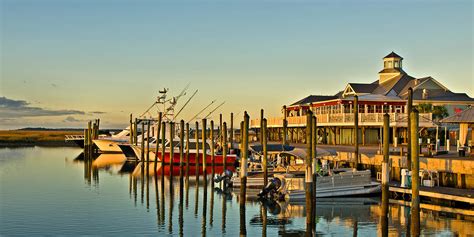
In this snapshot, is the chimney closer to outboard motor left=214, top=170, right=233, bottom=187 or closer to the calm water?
the calm water

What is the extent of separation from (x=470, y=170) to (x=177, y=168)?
130 feet

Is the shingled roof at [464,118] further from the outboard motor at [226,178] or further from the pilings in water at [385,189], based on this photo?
the pilings in water at [385,189]

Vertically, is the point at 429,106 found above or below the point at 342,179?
above

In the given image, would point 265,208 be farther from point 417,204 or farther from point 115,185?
point 115,185

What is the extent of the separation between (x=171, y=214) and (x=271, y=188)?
6.97m

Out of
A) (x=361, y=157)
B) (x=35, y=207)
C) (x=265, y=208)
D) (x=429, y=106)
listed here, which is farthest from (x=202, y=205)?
(x=429, y=106)

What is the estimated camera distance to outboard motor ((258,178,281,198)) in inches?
1626

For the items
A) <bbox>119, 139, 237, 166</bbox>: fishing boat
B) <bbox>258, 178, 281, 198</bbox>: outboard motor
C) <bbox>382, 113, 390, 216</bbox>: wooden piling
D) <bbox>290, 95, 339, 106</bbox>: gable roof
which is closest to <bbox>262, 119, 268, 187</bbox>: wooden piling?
<bbox>258, 178, 281, 198</bbox>: outboard motor

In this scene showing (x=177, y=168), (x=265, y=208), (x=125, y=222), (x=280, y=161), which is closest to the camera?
(x=125, y=222)

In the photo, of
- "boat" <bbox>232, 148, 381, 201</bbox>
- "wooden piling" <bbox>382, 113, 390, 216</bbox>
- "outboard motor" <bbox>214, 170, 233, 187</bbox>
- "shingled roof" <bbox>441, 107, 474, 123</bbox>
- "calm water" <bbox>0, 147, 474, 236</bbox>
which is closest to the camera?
"wooden piling" <bbox>382, 113, 390, 216</bbox>

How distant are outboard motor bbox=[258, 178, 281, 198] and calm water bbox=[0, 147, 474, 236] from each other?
2.30 feet

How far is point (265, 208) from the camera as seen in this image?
38.7 meters

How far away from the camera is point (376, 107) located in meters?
75.9

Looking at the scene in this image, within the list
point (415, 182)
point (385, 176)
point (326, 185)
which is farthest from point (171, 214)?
point (415, 182)
